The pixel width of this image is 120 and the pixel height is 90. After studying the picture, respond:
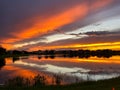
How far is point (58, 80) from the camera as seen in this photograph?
115 ft

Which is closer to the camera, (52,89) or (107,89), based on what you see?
(107,89)

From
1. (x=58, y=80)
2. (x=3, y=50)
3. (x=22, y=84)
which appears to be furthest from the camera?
(x=3, y=50)

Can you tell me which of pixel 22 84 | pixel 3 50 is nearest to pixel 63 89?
pixel 22 84

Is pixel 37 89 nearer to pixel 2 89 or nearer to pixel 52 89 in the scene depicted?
pixel 52 89

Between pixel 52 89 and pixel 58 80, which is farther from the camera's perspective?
pixel 58 80

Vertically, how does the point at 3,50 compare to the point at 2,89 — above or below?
above

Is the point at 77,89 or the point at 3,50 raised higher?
the point at 3,50

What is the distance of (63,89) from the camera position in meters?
25.3

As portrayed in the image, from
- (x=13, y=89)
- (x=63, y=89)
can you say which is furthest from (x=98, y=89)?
(x=13, y=89)

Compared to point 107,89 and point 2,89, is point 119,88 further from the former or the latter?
point 2,89

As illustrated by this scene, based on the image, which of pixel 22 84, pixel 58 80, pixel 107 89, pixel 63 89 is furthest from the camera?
pixel 58 80

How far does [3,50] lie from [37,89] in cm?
15797

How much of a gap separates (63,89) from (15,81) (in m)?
8.49

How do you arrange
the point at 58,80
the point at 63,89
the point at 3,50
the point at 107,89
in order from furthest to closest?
the point at 3,50 → the point at 58,80 → the point at 63,89 → the point at 107,89
